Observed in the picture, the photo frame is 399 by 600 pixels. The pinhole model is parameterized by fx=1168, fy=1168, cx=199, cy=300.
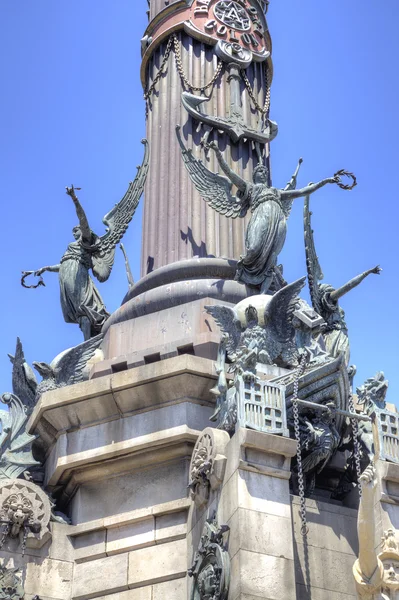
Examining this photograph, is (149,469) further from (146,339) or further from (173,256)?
(173,256)

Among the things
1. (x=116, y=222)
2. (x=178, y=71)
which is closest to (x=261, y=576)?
(x=116, y=222)

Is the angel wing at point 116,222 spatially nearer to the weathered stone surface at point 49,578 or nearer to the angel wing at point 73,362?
the angel wing at point 73,362

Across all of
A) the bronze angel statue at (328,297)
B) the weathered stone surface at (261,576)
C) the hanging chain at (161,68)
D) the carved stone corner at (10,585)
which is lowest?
the weathered stone surface at (261,576)

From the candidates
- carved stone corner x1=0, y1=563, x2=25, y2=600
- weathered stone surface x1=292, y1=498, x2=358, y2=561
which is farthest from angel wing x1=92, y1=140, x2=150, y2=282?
weathered stone surface x1=292, y1=498, x2=358, y2=561

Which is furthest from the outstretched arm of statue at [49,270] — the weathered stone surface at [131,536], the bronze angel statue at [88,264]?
the weathered stone surface at [131,536]

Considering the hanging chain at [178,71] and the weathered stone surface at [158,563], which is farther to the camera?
the hanging chain at [178,71]

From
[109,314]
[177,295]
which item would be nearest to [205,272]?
[177,295]

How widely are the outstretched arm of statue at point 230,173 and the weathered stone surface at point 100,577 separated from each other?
7.94 meters

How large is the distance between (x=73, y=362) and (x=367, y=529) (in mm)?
7738

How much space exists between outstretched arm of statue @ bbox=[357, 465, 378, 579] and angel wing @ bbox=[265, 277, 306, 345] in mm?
4441

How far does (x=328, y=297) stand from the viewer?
2370cm

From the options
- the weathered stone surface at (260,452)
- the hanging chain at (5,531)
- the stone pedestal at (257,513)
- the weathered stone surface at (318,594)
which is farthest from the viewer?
the hanging chain at (5,531)

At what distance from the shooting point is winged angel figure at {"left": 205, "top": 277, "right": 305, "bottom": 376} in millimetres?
20078

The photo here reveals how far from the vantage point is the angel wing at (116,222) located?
2461cm
